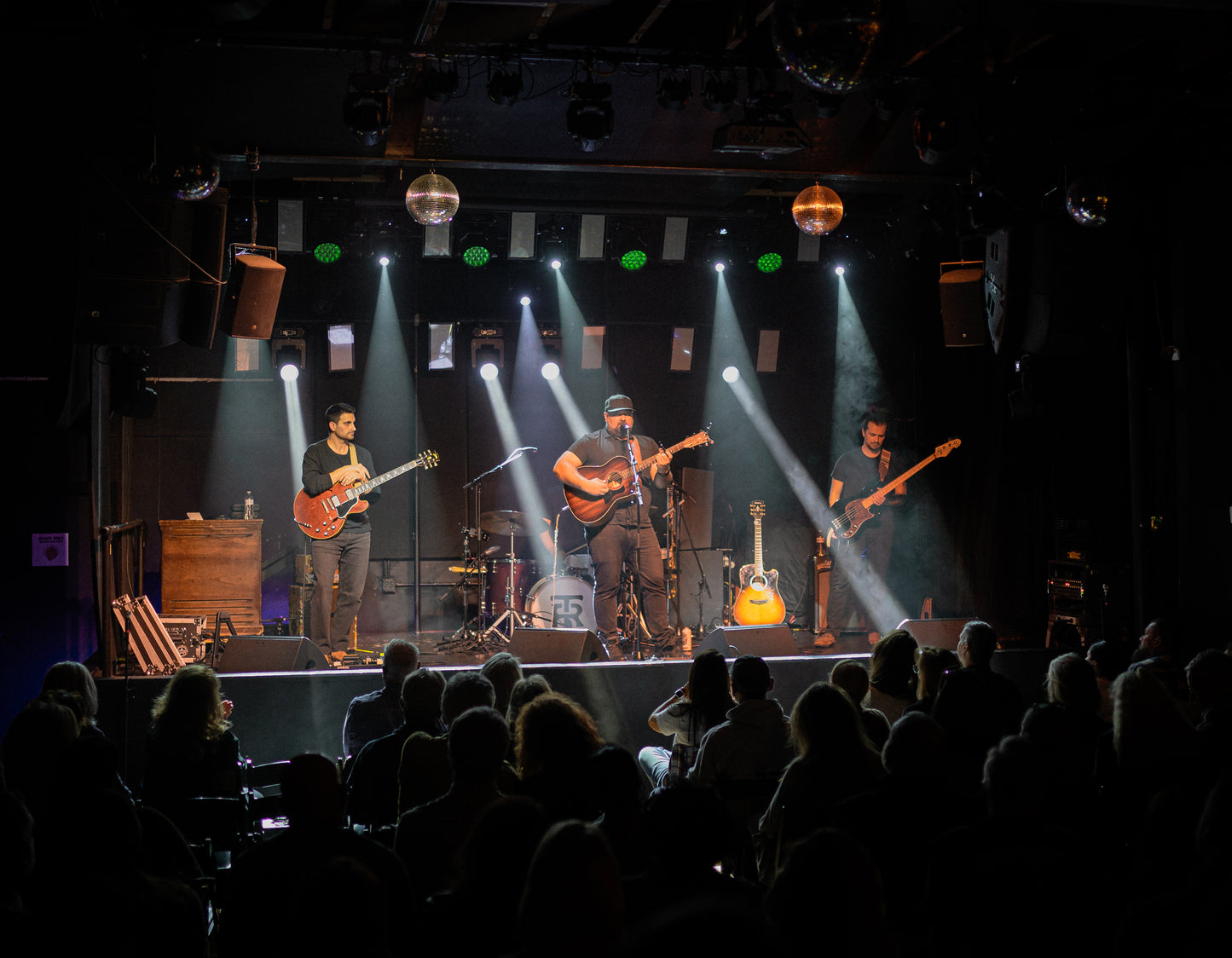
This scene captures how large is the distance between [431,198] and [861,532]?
212 inches

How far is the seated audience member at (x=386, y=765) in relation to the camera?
3.91 meters

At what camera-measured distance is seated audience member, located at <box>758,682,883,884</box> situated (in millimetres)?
3406

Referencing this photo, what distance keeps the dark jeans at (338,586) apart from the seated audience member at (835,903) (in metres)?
7.44

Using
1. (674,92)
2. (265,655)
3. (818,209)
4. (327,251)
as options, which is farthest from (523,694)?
(327,251)

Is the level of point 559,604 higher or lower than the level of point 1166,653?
higher

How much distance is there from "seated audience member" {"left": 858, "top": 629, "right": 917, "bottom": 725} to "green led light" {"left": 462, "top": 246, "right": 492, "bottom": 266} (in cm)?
676

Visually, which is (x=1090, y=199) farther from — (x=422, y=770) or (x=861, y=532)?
(x=422, y=770)

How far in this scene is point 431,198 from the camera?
6.77 m

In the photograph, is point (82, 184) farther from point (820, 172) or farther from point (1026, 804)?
point (1026, 804)

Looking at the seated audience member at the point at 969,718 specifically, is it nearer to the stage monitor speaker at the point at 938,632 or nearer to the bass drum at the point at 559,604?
the stage monitor speaker at the point at 938,632

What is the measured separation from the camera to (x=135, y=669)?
27.9ft

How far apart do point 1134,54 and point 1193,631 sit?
12.6 feet

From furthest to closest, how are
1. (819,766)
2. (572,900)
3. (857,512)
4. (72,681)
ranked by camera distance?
(857,512)
(72,681)
(819,766)
(572,900)

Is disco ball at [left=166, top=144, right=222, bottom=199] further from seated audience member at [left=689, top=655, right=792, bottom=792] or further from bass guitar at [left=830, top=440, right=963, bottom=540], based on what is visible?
bass guitar at [left=830, top=440, right=963, bottom=540]
